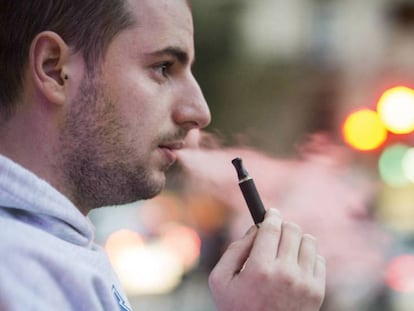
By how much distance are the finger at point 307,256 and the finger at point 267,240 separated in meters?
0.05

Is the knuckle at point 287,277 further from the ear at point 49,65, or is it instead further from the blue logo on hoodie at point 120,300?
the ear at point 49,65

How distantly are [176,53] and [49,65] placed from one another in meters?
0.24

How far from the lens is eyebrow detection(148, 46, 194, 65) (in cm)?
176

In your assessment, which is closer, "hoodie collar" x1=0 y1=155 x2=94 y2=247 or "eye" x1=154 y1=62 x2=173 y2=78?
"hoodie collar" x1=0 y1=155 x2=94 y2=247

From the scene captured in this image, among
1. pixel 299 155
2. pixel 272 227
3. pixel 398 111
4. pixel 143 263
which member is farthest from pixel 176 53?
pixel 143 263

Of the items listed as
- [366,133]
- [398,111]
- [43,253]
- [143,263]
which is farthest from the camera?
[143,263]

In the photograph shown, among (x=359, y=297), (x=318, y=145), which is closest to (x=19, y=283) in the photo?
(x=318, y=145)

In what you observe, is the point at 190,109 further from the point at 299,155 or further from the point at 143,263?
the point at 143,263

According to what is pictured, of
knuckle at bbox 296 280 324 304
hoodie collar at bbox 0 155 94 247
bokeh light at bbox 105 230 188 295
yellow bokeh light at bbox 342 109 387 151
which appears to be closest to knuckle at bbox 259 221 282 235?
knuckle at bbox 296 280 324 304

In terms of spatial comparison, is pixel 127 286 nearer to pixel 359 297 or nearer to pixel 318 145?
pixel 359 297

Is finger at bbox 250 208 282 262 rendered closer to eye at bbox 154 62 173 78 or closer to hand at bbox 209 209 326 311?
hand at bbox 209 209 326 311

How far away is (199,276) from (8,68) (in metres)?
13.0

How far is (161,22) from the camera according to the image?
5.81 ft

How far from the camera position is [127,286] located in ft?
46.3
